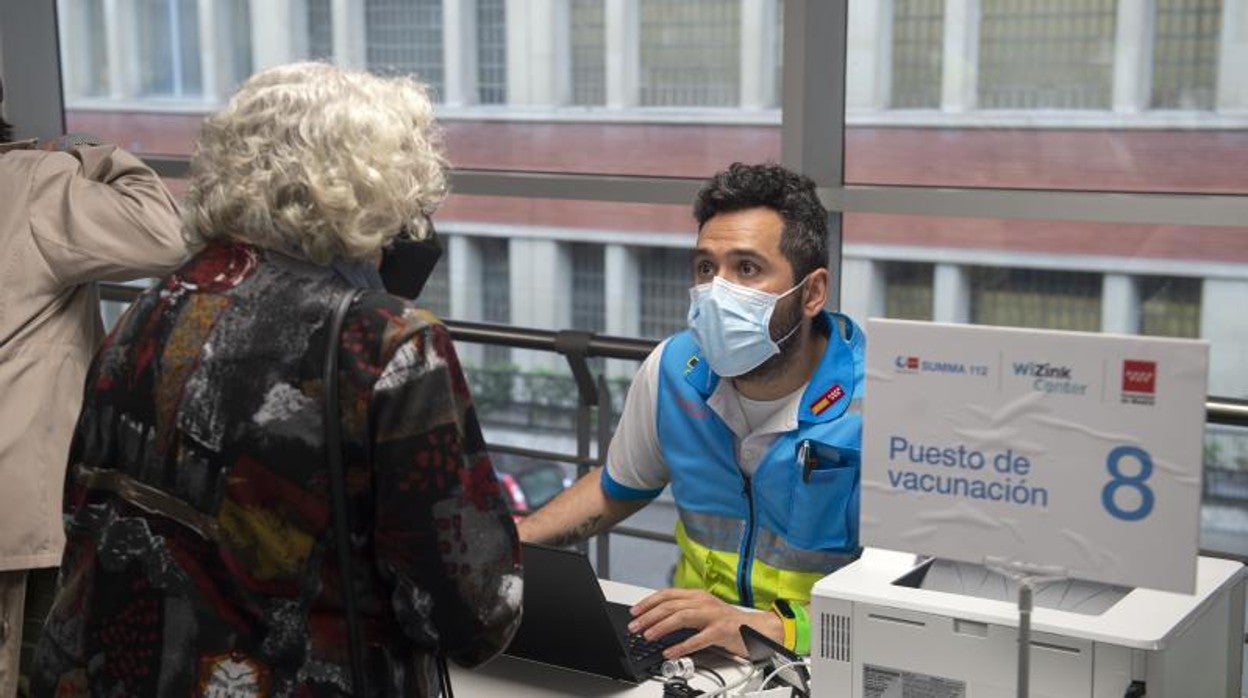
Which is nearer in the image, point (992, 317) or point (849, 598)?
point (849, 598)

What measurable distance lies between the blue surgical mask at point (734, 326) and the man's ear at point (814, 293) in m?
0.03

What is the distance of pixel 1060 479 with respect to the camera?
1.55m

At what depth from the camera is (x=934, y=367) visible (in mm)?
1596

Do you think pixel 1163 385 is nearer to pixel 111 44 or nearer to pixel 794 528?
pixel 794 528

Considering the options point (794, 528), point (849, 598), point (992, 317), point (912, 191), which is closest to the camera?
point (849, 598)

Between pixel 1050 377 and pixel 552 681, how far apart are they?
90 centimetres

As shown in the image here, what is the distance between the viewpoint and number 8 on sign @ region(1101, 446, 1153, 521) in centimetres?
151

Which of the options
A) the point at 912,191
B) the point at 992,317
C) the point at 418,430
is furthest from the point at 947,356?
the point at 992,317

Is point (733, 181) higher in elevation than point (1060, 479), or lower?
higher

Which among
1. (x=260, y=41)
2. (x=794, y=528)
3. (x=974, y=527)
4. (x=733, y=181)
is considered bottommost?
(x=794, y=528)

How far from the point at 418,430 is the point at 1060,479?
2.18 ft

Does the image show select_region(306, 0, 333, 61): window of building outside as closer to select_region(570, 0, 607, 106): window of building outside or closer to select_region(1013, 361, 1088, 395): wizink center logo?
select_region(570, 0, 607, 106): window of building outside

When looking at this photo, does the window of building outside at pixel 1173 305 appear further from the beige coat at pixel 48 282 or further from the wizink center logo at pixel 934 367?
the beige coat at pixel 48 282

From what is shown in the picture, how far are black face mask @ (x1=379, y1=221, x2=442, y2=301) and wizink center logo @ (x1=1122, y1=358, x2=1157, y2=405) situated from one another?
2.42 ft
